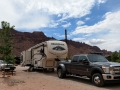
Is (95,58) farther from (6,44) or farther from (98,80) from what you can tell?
(6,44)

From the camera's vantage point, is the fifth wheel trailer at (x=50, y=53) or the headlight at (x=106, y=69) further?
the fifth wheel trailer at (x=50, y=53)

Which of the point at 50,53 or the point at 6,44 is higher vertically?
the point at 6,44

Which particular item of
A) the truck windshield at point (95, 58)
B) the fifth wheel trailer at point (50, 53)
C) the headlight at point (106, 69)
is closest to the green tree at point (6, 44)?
the fifth wheel trailer at point (50, 53)

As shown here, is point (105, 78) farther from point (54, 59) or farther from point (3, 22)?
point (3, 22)

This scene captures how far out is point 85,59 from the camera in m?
12.1

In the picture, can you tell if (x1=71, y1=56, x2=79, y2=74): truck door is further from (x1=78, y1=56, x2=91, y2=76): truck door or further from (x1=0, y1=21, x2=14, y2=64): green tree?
(x1=0, y1=21, x2=14, y2=64): green tree

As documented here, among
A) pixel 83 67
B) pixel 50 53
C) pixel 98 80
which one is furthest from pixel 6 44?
pixel 98 80

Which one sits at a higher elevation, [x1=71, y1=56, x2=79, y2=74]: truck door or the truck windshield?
the truck windshield

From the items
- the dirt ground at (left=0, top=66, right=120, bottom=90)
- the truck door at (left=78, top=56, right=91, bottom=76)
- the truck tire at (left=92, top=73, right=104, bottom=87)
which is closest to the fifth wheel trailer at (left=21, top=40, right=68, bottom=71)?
the dirt ground at (left=0, top=66, right=120, bottom=90)

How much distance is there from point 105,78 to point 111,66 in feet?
2.48

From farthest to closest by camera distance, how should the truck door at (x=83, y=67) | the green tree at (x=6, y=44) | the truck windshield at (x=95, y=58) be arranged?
the green tree at (x=6, y=44) → the truck windshield at (x=95, y=58) → the truck door at (x=83, y=67)

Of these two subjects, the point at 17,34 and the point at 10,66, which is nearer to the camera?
the point at 10,66

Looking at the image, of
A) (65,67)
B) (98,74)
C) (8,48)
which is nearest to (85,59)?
(98,74)

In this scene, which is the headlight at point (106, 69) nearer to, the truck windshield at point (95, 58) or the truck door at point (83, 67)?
the truck door at point (83, 67)
